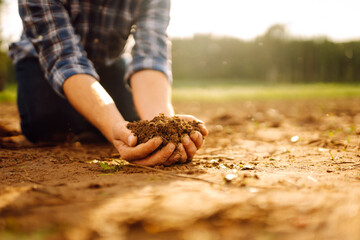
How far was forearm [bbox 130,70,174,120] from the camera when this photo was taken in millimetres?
2000

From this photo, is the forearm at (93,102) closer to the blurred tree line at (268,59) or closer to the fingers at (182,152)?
the fingers at (182,152)

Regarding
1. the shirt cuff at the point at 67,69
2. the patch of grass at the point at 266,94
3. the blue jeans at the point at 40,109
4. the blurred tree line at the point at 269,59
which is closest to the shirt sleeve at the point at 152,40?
the shirt cuff at the point at 67,69

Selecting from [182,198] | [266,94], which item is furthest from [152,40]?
[266,94]

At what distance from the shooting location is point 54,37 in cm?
207

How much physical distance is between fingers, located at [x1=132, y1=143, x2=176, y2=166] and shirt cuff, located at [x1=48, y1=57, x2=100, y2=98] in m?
0.78

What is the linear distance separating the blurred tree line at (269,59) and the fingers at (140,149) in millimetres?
17290

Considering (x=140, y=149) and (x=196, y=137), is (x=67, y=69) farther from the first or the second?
(x=196, y=137)

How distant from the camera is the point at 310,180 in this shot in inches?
50.0

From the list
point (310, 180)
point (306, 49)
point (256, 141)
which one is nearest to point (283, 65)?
point (306, 49)

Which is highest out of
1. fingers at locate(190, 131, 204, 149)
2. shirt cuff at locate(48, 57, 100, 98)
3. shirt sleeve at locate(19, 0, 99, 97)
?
shirt sleeve at locate(19, 0, 99, 97)

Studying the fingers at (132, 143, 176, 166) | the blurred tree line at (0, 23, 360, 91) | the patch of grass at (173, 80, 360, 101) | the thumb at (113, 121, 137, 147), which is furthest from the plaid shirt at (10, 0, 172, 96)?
the blurred tree line at (0, 23, 360, 91)

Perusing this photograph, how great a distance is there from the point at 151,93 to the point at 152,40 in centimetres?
51

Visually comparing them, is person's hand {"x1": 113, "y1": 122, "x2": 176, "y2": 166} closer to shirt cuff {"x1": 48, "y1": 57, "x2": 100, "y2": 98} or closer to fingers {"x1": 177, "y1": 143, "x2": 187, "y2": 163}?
fingers {"x1": 177, "y1": 143, "x2": 187, "y2": 163}

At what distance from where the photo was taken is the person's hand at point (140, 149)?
1.52m
